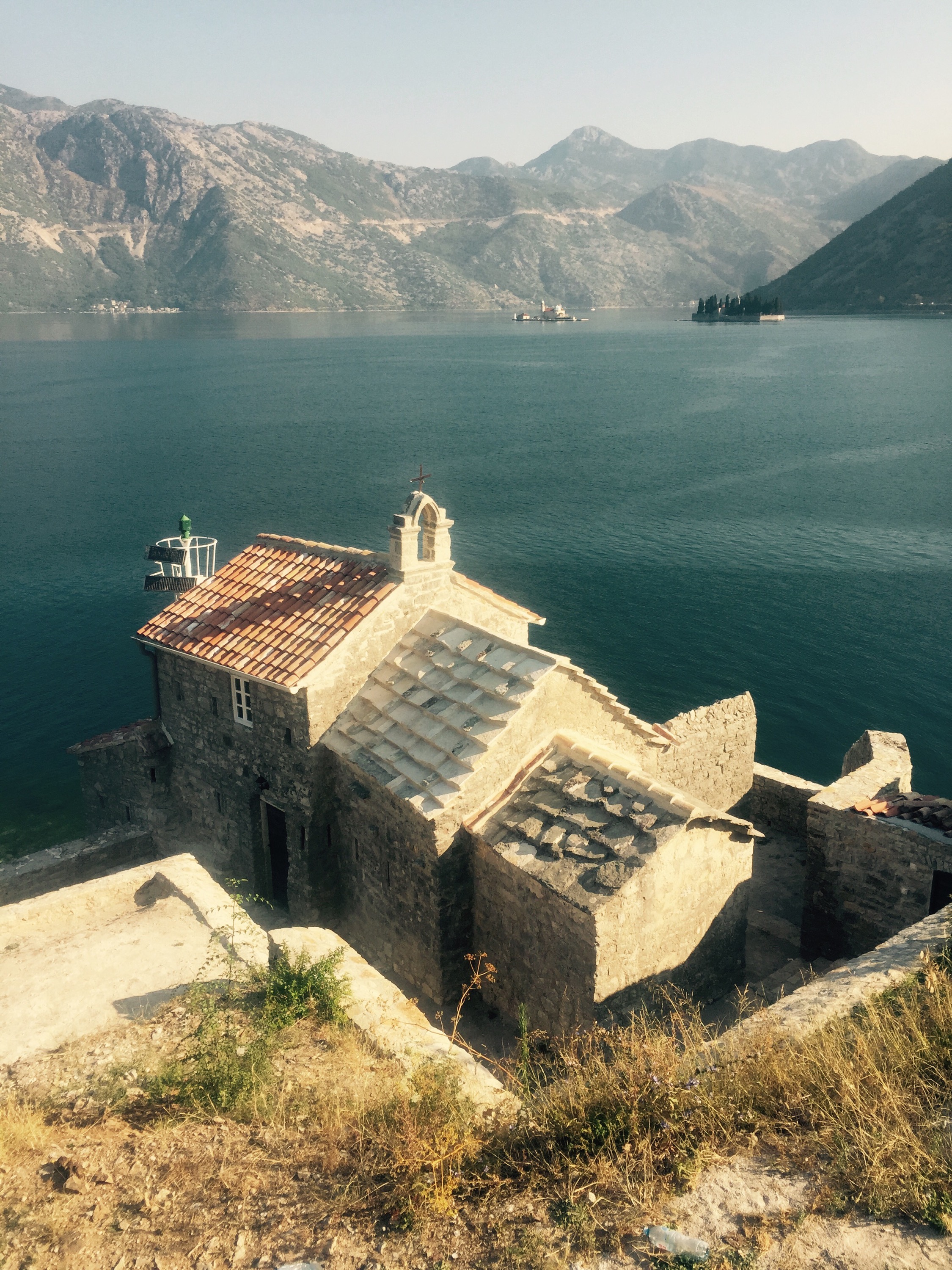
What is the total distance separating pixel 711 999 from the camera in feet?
48.2

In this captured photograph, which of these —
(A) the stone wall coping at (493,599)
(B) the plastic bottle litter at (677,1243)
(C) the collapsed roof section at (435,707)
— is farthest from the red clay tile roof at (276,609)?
(B) the plastic bottle litter at (677,1243)

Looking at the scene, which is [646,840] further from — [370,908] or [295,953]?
[370,908]

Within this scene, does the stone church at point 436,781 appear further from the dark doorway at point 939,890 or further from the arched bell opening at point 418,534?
the dark doorway at point 939,890

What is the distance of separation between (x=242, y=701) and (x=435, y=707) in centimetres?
487

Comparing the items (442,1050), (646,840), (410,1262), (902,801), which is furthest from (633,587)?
(410,1262)

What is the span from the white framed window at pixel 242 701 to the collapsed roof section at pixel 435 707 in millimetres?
2224

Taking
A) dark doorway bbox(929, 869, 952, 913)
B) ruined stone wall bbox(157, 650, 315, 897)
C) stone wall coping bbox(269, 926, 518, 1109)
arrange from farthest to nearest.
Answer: ruined stone wall bbox(157, 650, 315, 897) → dark doorway bbox(929, 869, 952, 913) → stone wall coping bbox(269, 926, 518, 1109)

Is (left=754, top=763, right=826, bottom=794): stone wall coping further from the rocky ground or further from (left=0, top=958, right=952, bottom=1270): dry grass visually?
the rocky ground

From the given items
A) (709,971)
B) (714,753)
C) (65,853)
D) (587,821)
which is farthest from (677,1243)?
(65,853)

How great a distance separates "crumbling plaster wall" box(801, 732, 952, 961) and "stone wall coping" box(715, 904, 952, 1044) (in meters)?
3.36

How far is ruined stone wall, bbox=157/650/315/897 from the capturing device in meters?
17.0

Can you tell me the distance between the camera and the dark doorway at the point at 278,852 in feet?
60.1

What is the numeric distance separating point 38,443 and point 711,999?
8758cm

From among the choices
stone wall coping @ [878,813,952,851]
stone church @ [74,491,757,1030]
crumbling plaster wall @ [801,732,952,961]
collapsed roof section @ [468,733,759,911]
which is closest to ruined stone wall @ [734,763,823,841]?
stone church @ [74,491,757,1030]
